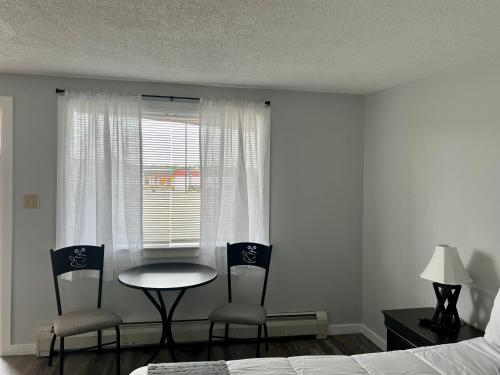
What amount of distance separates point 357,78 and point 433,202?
117 centimetres

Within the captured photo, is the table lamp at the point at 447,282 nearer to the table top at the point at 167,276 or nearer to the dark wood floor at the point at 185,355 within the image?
the dark wood floor at the point at 185,355

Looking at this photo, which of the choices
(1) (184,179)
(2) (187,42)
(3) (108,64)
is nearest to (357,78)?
(2) (187,42)

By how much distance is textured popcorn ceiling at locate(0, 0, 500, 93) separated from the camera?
187cm

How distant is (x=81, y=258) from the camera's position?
3.24 m

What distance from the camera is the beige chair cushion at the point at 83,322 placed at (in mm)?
2840

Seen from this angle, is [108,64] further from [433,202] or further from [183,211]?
[433,202]

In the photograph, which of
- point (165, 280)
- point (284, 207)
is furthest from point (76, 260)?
point (284, 207)

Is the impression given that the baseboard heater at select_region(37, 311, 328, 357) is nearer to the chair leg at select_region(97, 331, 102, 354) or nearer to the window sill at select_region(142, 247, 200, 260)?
the chair leg at select_region(97, 331, 102, 354)

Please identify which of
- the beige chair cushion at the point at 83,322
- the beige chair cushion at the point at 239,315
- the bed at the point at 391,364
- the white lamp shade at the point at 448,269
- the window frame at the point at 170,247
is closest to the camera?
the bed at the point at 391,364

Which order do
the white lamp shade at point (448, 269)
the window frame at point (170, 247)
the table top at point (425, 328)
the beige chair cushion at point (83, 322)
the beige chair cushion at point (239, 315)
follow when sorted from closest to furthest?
the table top at point (425, 328) < the white lamp shade at point (448, 269) < the beige chair cushion at point (83, 322) < the beige chair cushion at point (239, 315) < the window frame at point (170, 247)

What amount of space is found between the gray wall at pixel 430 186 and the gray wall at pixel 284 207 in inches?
7.9

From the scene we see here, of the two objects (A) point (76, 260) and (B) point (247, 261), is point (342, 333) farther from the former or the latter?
(A) point (76, 260)

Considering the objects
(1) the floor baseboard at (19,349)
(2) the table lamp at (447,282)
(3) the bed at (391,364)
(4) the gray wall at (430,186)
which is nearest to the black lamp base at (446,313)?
(2) the table lamp at (447,282)

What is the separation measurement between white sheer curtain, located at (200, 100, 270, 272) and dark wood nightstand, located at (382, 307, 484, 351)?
1.38m
